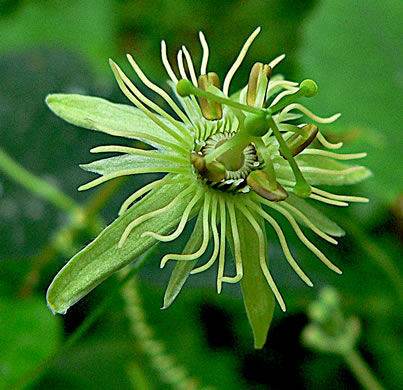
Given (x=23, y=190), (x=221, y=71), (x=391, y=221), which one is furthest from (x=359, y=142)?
(x=23, y=190)

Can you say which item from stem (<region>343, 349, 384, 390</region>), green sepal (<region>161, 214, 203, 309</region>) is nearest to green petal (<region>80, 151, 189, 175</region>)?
green sepal (<region>161, 214, 203, 309</region>)

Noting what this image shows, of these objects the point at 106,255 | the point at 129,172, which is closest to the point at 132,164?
the point at 129,172

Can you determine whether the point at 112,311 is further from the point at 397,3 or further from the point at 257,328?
the point at 397,3

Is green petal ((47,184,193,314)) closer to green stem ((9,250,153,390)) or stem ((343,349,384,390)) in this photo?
green stem ((9,250,153,390))

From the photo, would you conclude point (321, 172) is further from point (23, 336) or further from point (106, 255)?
point (23, 336)

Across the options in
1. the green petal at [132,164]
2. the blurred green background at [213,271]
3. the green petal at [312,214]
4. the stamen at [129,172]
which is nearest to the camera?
the stamen at [129,172]

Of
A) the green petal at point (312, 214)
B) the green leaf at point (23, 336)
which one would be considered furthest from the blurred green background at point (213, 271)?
the green petal at point (312, 214)

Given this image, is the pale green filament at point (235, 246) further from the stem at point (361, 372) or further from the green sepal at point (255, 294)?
the stem at point (361, 372)
